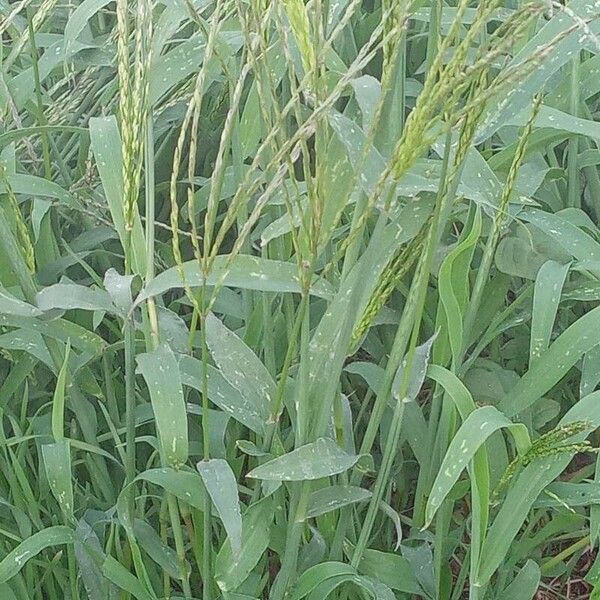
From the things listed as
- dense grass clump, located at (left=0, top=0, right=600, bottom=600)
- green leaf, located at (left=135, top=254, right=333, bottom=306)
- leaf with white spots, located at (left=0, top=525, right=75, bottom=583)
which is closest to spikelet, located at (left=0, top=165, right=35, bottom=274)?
dense grass clump, located at (left=0, top=0, right=600, bottom=600)

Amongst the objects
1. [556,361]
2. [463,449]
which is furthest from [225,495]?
[556,361]

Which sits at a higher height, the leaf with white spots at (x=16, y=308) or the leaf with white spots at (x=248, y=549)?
the leaf with white spots at (x=16, y=308)

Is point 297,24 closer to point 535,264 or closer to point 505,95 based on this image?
point 505,95

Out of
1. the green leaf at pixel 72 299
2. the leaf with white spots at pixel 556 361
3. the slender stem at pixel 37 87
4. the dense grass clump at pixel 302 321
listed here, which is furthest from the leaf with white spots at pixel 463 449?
the slender stem at pixel 37 87

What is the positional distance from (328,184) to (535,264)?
10.4 inches

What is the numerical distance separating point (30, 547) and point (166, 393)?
7.4 inches

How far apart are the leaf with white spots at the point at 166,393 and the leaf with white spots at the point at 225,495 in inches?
1.4

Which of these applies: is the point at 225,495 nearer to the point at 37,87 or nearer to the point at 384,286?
the point at 384,286

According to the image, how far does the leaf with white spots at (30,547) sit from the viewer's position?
63 centimetres

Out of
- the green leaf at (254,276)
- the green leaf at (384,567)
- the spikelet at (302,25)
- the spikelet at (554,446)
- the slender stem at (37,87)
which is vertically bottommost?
the green leaf at (384,567)

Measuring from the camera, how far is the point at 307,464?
0.55m

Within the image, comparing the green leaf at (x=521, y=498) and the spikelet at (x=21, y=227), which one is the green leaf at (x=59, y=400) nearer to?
the spikelet at (x=21, y=227)

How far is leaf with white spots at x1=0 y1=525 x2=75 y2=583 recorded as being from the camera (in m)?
0.63

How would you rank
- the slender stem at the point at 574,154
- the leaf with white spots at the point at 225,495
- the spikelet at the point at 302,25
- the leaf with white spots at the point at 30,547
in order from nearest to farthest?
the spikelet at the point at 302,25, the leaf with white spots at the point at 225,495, the leaf with white spots at the point at 30,547, the slender stem at the point at 574,154
